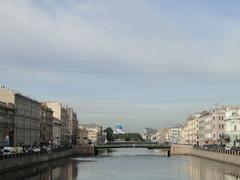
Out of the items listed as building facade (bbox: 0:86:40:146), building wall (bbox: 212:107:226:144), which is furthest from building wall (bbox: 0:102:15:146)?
building wall (bbox: 212:107:226:144)

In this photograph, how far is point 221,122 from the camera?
183000mm

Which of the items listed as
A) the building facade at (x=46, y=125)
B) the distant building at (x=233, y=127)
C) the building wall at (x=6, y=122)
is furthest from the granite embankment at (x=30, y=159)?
the distant building at (x=233, y=127)

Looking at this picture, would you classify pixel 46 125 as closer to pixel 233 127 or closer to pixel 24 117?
pixel 24 117

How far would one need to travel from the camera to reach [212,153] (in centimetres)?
12250

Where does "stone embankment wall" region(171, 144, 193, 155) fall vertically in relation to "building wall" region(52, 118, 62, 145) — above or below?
below

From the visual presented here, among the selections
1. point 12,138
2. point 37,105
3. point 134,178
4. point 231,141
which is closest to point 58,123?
point 37,105

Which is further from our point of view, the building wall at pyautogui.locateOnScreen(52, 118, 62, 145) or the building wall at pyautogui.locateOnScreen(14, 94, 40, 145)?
the building wall at pyautogui.locateOnScreen(52, 118, 62, 145)

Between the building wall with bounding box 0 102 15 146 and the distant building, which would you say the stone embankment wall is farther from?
the building wall with bounding box 0 102 15 146

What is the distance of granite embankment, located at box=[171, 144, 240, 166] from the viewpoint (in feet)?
314

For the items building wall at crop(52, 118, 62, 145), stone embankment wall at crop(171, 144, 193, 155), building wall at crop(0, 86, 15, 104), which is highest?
building wall at crop(0, 86, 15, 104)

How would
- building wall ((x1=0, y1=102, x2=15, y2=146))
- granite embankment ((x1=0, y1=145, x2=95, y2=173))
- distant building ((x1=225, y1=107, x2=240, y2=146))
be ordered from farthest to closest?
distant building ((x1=225, y1=107, x2=240, y2=146)) < building wall ((x1=0, y1=102, x2=15, y2=146)) < granite embankment ((x1=0, y1=145, x2=95, y2=173))

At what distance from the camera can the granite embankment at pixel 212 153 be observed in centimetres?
9581

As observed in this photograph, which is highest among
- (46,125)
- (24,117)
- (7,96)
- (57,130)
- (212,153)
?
(7,96)

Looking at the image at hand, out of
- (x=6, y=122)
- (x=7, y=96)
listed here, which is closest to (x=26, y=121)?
(x=7, y=96)
